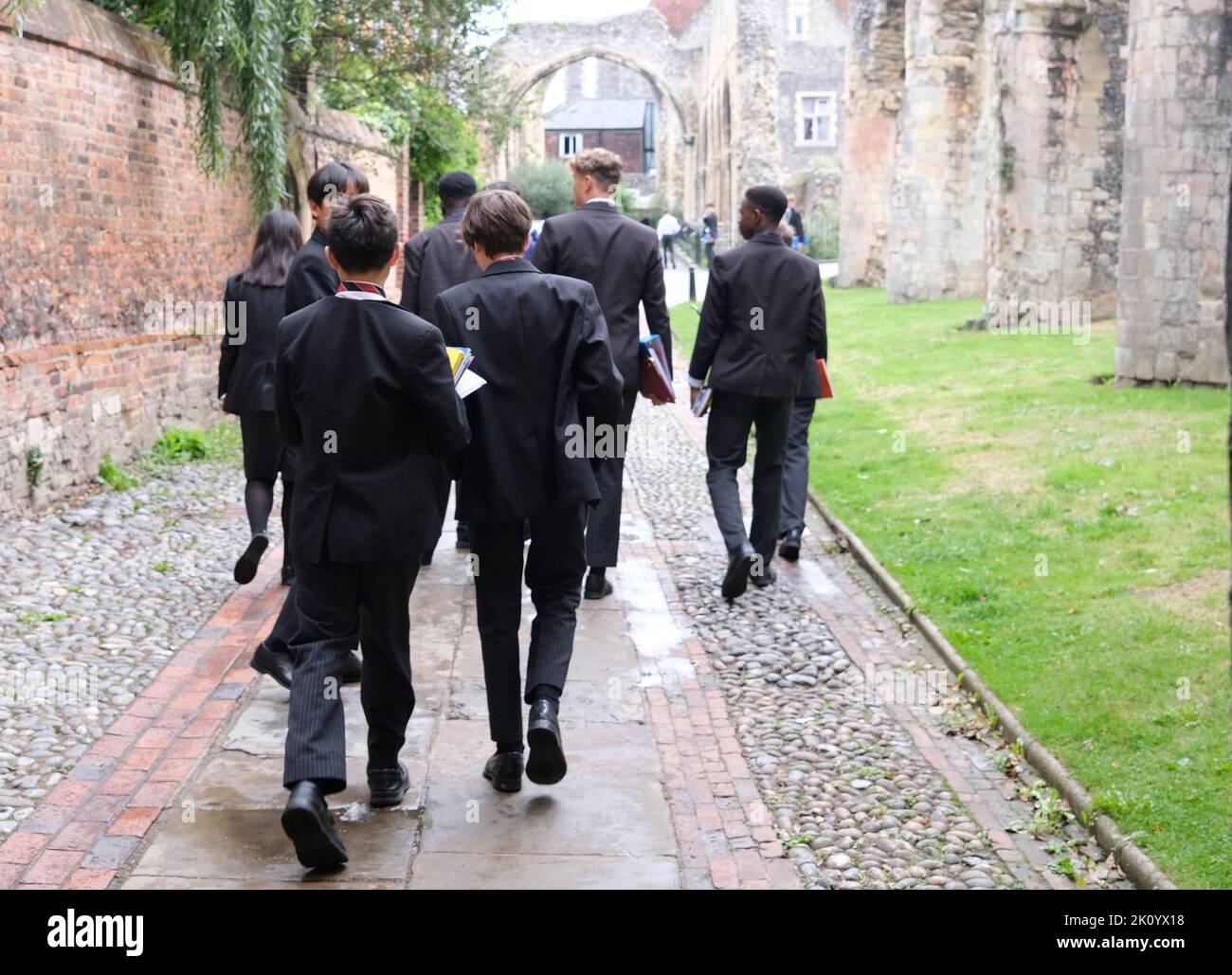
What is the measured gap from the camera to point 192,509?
9.41 m

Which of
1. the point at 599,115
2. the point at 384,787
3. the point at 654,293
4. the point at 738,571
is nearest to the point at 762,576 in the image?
the point at 738,571

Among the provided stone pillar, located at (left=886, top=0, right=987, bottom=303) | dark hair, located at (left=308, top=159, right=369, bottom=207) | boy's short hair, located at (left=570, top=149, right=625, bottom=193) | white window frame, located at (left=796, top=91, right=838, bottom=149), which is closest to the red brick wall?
white window frame, located at (left=796, top=91, right=838, bottom=149)

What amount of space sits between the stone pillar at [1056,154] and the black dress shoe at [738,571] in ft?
39.8

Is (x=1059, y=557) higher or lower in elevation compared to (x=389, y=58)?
lower

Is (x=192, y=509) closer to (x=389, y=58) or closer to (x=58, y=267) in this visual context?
(x=58, y=267)

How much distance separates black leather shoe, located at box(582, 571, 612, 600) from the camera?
742 cm

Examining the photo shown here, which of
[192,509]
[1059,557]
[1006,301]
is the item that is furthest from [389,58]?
[1059,557]

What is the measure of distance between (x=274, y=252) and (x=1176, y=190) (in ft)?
27.2

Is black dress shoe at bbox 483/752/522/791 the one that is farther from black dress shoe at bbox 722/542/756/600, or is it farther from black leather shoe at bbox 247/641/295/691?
black dress shoe at bbox 722/542/756/600

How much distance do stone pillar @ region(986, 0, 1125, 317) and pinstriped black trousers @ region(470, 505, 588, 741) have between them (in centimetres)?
1453

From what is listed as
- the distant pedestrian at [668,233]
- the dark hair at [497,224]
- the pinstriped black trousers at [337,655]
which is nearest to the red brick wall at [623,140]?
the distant pedestrian at [668,233]

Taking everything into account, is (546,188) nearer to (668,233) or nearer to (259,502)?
(668,233)

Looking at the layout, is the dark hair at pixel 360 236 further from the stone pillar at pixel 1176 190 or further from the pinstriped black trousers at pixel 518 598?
the stone pillar at pixel 1176 190

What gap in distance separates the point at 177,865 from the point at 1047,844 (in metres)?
2.61
